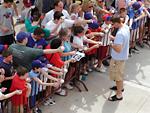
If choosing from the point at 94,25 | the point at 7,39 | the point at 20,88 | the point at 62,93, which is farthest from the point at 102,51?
the point at 20,88

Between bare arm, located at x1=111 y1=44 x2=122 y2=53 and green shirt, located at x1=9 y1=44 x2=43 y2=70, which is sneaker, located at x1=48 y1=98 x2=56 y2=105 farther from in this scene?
bare arm, located at x1=111 y1=44 x2=122 y2=53

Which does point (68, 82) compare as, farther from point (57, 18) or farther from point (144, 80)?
point (144, 80)

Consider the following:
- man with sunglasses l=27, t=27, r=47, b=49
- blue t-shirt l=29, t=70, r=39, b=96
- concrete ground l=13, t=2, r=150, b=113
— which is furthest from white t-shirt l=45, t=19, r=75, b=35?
blue t-shirt l=29, t=70, r=39, b=96

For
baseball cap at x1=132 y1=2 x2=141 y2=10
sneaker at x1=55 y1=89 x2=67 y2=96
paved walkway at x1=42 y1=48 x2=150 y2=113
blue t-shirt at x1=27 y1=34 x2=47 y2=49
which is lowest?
paved walkway at x1=42 y1=48 x2=150 y2=113

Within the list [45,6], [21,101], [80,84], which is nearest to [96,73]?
[80,84]

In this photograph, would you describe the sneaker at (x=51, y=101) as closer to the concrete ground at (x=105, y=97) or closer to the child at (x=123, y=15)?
the concrete ground at (x=105, y=97)

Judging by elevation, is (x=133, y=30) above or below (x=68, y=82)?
above

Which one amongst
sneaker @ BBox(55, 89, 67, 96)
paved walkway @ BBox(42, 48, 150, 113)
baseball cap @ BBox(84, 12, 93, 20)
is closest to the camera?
paved walkway @ BBox(42, 48, 150, 113)

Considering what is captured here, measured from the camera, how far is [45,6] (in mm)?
9688

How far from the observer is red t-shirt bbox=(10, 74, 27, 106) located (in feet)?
18.6

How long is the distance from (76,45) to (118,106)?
160 centimetres

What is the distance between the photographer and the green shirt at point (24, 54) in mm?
6137

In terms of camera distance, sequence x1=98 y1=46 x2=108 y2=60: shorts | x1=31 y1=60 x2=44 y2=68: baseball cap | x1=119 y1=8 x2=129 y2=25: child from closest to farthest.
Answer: x1=31 y1=60 x2=44 y2=68: baseball cap < x1=98 y1=46 x2=108 y2=60: shorts < x1=119 y1=8 x2=129 y2=25: child

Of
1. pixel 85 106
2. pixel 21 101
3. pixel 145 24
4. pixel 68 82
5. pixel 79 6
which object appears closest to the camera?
pixel 21 101
